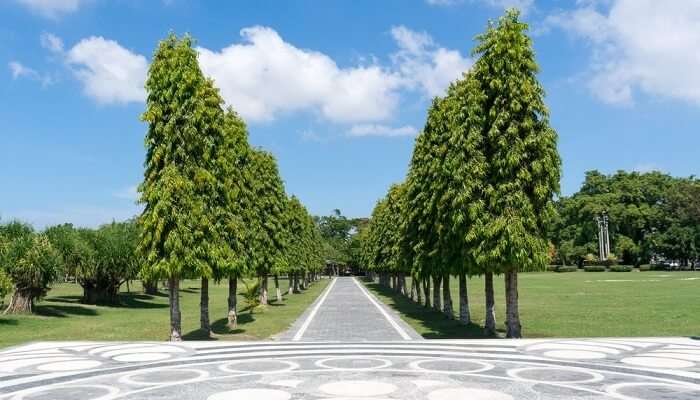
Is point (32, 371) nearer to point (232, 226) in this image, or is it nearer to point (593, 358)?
point (232, 226)

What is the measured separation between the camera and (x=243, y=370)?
1307 centimetres

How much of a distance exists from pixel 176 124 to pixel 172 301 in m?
5.94

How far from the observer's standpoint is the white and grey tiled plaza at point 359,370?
1060cm

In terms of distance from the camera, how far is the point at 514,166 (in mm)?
18875

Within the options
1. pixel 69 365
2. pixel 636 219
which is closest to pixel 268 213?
pixel 69 365

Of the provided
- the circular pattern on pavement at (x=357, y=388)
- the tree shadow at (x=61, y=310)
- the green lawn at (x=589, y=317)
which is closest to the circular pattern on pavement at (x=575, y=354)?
the circular pattern on pavement at (x=357, y=388)

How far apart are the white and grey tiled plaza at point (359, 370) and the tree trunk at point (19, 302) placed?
19173 mm

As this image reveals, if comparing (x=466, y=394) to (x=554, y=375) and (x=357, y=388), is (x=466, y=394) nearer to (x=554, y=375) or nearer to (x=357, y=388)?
(x=357, y=388)

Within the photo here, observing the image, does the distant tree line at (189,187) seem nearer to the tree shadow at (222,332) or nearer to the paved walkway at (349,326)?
the tree shadow at (222,332)

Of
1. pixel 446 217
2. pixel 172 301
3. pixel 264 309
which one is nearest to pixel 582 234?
pixel 264 309

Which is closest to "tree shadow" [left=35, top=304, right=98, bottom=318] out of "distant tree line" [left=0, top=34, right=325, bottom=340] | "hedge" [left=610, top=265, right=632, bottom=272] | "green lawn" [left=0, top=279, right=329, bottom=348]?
"green lawn" [left=0, top=279, right=329, bottom=348]

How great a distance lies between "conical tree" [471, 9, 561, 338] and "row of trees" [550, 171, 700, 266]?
87158 mm

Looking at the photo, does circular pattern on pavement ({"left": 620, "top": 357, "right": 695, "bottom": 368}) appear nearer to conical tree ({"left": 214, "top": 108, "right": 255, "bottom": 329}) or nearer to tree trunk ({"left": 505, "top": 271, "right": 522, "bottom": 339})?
tree trunk ({"left": 505, "top": 271, "right": 522, "bottom": 339})

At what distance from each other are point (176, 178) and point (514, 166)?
10779 millimetres
